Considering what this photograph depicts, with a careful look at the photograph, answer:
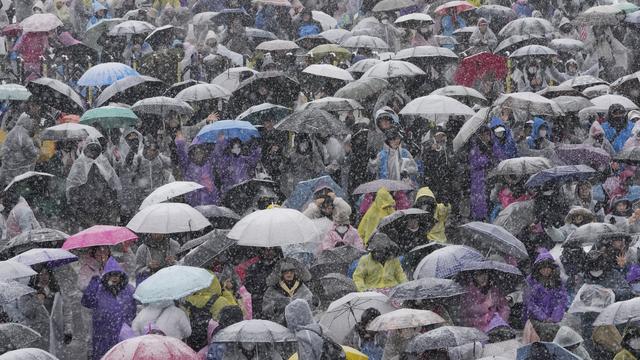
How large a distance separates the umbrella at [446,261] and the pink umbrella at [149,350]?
3.06m

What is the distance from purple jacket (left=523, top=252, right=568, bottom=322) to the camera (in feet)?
43.3

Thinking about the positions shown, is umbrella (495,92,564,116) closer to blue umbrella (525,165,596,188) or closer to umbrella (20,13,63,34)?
blue umbrella (525,165,596,188)

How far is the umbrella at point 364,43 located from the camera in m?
22.0

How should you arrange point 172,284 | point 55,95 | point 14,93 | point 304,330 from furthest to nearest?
point 55,95, point 14,93, point 172,284, point 304,330

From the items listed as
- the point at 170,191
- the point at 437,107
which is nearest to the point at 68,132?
the point at 170,191

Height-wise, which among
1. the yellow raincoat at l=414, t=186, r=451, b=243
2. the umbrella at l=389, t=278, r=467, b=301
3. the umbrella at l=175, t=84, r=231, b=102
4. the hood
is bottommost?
the yellow raincoat at l=414, t=186, r=451, b=243

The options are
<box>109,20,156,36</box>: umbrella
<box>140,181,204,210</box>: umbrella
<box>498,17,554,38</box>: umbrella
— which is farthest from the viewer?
→ <box>109,20,156,36</box>: umbrella

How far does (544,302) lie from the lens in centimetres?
1323

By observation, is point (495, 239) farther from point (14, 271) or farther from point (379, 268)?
point (14, 271)

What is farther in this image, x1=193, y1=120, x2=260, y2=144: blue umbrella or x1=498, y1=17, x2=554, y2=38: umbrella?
x1=498, y1=17, x2=554, y2=38: umbrella

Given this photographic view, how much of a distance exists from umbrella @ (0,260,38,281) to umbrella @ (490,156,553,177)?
226 inches

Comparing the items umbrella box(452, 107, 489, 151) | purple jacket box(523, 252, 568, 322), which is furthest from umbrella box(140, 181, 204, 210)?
purple jacket box(523, 252, 568, 322)

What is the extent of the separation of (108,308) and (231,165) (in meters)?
4.52

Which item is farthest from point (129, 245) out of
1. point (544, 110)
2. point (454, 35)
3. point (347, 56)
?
point (454, 35)
